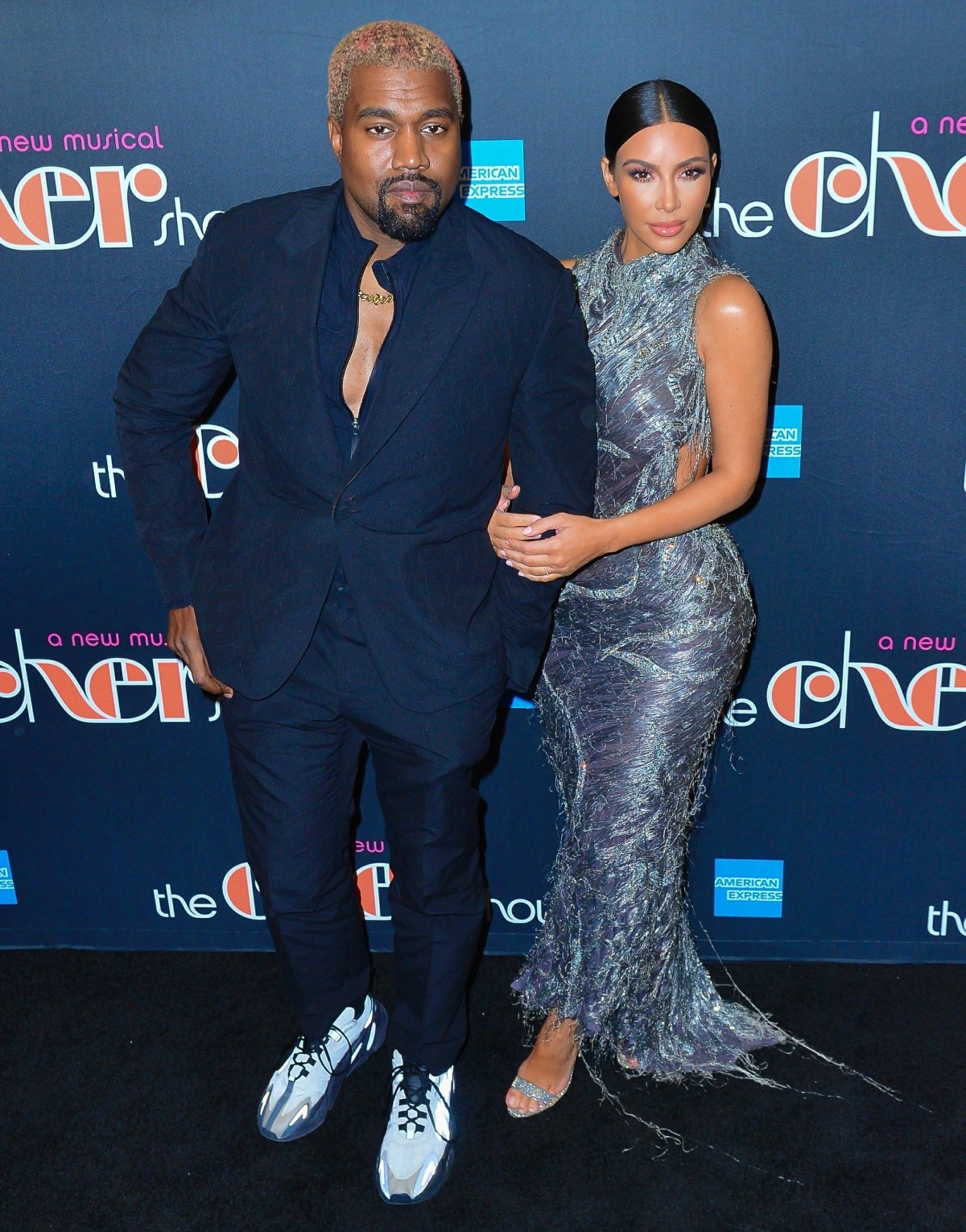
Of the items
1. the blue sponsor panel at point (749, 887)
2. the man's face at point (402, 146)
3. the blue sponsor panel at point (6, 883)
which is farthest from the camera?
the blue sponsor panel at point (6, 883)

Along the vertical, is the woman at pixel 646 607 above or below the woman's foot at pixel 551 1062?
above

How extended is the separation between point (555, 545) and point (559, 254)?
0.74 metres

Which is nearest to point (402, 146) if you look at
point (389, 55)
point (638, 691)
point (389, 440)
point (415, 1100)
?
point (389, 55)

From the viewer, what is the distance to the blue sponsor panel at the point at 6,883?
2.94 meters

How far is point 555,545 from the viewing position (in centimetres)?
195

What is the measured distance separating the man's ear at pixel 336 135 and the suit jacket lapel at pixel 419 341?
224mm

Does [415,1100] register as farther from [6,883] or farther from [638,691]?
[6,883]

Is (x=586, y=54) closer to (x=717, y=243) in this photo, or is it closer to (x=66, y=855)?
(x=717, y=243)

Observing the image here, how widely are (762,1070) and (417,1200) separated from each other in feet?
2.54

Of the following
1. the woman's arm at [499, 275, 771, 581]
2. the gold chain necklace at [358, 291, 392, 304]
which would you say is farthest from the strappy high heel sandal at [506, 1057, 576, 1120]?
the gold chain necklace at [358, 291, 392, 304]

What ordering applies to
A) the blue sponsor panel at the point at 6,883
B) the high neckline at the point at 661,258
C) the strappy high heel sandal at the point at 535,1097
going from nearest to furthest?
the high neckline at the point at 661,258, the strappy high heel sandal at the point at 535,1097, the blue sponsor panel at the point at 6,883

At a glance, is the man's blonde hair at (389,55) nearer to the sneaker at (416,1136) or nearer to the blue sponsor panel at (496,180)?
the blue sponsor panel at (496,180)

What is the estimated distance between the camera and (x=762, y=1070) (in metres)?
2.51

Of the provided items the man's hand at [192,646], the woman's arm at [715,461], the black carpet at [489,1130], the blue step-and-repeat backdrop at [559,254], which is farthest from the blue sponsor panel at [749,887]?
the man's hand at [192,646]
